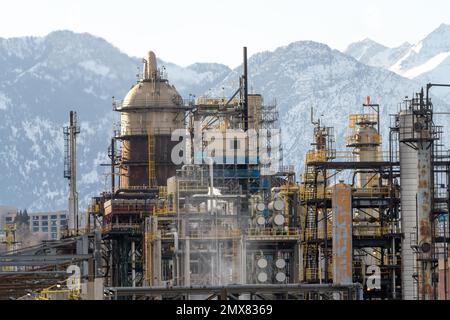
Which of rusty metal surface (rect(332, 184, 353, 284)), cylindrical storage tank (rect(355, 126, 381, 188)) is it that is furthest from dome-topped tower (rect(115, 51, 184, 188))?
rusty metal surface (rect(332, 184, 353, 284))

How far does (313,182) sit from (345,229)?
5377 mm

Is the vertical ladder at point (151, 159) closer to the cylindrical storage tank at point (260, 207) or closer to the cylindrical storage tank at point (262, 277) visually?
the cylindrical storage tank at point (260, 207)

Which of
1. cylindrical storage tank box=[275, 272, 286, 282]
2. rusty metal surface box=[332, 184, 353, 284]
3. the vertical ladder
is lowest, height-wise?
cylindrical storage tank box=[275, 272, 286, 282]

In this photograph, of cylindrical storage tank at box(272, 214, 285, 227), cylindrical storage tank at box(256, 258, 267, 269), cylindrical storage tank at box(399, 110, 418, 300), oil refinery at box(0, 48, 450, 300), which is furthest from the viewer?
cylindrical storage tank at box(272, 214, 285, 227)

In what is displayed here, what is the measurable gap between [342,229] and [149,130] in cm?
3558

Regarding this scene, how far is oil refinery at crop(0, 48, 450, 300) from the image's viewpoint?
A: 6775 cm

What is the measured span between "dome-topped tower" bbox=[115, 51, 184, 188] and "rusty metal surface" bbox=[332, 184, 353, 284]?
107 ft

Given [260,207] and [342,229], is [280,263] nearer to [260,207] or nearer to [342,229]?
[260,207]

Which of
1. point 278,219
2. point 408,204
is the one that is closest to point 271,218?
point 278,219

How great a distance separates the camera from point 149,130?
106875 mm

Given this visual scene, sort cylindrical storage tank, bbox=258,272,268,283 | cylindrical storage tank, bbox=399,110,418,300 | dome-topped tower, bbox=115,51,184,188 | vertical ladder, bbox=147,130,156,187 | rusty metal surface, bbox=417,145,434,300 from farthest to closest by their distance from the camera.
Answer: dome-topped tower, bbox=115,51,184,188, vertical ladder, bbox=147,130,156,187, cylindrical storage tank, bbox=258,272,268,283, cylindrical storage tank, bbox=399,110,418,300, rusty metal surface, bbox=417,145,434,300

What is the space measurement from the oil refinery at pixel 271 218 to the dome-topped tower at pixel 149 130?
82 centimetres

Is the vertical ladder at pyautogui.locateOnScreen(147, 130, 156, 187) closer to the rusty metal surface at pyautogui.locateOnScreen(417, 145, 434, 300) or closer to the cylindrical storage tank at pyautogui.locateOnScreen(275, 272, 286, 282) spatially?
the cylindrical storage tank at pyautogui.locateOnScreen(275, 272, 286, 282)
